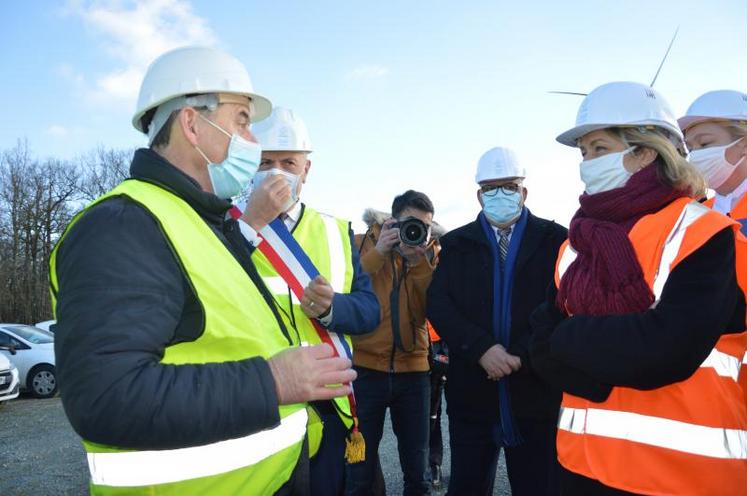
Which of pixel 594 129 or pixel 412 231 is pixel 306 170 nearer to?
pixel 412 231

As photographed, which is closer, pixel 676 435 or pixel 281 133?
pixel 676 435

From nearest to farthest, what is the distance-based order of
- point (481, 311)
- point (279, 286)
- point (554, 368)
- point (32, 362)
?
point (554, 368)
point (279, 286)
point (481, 311)
point (32, 362)

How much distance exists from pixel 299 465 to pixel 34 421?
9.19 meters

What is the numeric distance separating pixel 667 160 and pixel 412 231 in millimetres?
2156

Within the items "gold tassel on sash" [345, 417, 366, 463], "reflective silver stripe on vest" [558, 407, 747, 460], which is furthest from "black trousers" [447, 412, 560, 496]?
"reflective silver stripe on vest" [558, 407, 747, 460]

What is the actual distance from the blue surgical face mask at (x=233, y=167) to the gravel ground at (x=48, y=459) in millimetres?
3906

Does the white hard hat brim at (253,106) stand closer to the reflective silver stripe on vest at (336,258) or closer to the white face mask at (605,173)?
the reflective silver stripe on vest at (336,258)

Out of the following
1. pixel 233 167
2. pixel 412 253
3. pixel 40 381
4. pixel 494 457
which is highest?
pixel 233 167

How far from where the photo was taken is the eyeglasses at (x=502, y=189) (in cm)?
379

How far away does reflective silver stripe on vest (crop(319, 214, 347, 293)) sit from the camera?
2818mm

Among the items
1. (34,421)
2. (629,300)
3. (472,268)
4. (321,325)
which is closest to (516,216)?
(472,268)

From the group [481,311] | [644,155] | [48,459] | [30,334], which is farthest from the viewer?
[30,334]

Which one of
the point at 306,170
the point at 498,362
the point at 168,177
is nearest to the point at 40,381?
the point at 306,170

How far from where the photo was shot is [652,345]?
168cm
